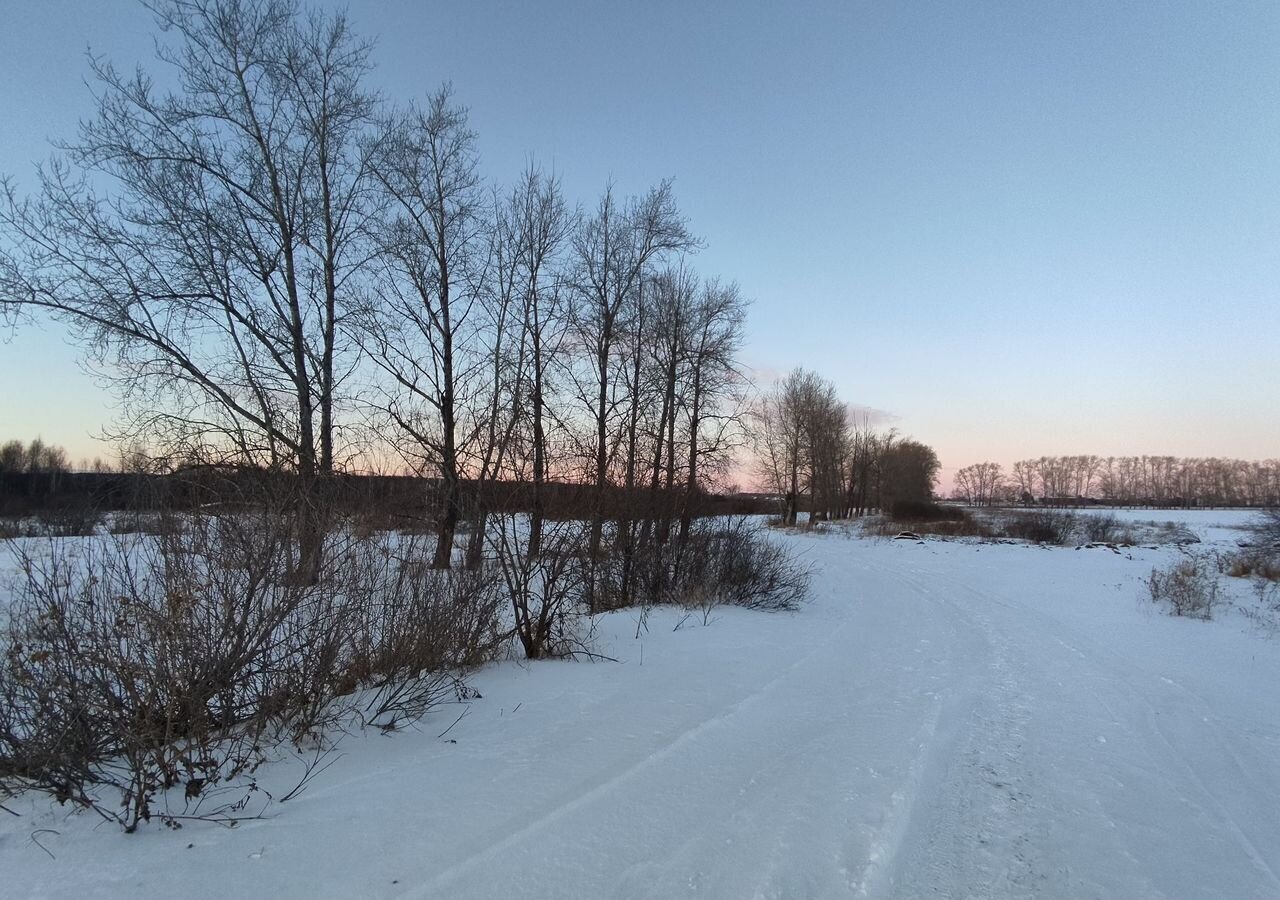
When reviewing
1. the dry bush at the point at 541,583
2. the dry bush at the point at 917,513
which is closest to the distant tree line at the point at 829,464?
the dry bush at the point at 917,513

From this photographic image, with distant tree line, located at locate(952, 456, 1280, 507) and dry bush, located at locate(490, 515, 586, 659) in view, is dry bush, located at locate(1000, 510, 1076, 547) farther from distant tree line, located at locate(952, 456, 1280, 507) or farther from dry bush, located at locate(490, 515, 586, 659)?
distant tree line, located at locate(952, 456, 1280, 507)

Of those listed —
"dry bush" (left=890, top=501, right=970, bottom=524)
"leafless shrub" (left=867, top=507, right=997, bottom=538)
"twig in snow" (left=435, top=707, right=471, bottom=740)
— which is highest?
"dry bush" (left=890, top=501, right=970, bottom=524)

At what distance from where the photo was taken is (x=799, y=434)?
165ft

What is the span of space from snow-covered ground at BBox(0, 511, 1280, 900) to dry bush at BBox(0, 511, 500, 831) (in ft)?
0.86

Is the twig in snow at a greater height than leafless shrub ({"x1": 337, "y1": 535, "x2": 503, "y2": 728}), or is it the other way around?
leafless shrub ({"x1": 337, "y1": 535, "x2": 503, "y2": 728})

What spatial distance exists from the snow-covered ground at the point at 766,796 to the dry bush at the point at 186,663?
0.26m

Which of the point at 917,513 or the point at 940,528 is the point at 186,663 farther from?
the point at 917,513

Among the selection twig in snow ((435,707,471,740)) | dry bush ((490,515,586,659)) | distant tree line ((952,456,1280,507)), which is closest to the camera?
twig in snow ((435,707,471,740))

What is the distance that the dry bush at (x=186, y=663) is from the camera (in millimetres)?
3078

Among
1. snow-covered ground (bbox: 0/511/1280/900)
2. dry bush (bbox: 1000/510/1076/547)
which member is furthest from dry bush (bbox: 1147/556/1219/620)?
dry bush (bbox: 1000/510/1076/547)

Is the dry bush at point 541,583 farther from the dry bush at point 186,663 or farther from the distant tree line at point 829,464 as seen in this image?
the distant tree line at point 829,464

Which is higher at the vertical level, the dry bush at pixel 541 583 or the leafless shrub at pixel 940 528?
the dry bush at pixel 541 583

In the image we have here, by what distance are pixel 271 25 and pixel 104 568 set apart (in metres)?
14.2

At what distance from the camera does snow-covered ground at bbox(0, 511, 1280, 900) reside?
2.73 meters
